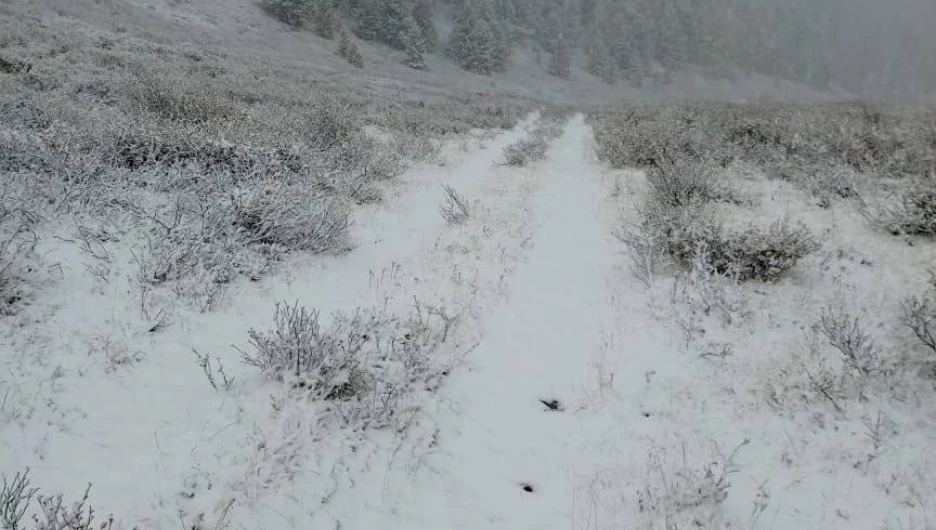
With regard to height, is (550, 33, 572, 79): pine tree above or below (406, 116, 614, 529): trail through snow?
above

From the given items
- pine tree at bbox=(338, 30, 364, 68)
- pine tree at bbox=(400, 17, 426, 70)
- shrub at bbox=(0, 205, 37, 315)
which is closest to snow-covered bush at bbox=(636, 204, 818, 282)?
shrub at bbox=(0, 205, 37, 315)

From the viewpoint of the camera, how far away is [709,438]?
3.89 metres

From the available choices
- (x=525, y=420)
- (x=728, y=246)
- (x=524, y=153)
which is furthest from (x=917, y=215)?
(x=524, y=153)

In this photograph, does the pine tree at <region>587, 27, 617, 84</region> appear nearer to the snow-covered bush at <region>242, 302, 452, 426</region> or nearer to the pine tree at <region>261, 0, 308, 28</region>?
the pine tree at <region>261, 0, 308, 28</region>

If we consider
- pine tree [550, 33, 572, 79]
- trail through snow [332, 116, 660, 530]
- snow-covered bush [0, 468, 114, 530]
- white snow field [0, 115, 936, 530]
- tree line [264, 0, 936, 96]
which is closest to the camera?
snow-covered bush [0, 468, 114, 530]

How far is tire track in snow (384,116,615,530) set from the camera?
10.9 ft

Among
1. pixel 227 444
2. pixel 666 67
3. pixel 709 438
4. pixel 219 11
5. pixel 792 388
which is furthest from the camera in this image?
pixel 666 67

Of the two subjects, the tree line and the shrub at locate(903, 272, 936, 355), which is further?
the tree line

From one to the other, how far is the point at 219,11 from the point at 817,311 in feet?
170

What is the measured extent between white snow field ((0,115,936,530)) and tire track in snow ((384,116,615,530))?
0.06 ft

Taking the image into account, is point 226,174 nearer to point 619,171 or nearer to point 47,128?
point 47,128

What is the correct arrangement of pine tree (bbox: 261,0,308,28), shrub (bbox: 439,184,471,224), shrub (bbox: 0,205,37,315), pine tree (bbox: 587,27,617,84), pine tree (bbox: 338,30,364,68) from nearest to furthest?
shrub (bbox: 0,205,37,315) → shrub (bbox: 439,184,471,224) → pine tree (bbox: 338,30,364,68) → pine tree (bbox: 261,0,308,28) → pine tree (bbox: 587,27,617,84)

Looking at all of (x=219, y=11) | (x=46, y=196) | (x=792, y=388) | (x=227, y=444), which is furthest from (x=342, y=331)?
(x=219, y=11)

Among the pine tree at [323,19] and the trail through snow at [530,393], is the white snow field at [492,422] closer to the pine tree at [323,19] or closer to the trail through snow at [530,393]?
the trail through snow at [530,393]
